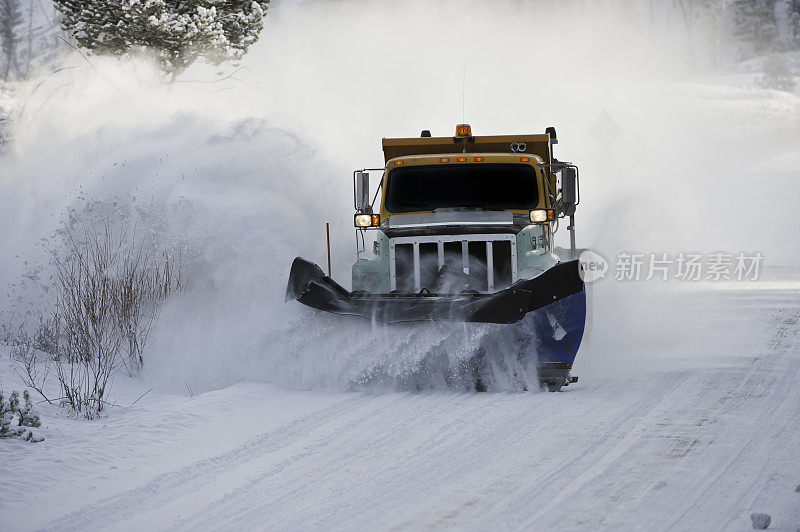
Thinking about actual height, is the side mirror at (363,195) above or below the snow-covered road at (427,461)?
above

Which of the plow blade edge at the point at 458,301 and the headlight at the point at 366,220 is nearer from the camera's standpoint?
the plow blade edge at the point at 458,301

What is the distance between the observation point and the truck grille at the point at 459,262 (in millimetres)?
9711

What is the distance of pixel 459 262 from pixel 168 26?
16.0m

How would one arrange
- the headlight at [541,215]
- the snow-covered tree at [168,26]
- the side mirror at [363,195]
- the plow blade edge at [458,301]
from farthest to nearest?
the snow-covered tree at [168,26]
the side mirror at [363,195]
the headlight at [541,215]
the plow blade edge at [458,301]

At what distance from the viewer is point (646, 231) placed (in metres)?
20.0

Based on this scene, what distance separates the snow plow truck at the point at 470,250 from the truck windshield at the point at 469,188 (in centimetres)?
1

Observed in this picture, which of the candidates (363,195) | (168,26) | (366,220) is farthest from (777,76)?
(366,220)

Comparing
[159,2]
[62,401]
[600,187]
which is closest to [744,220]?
[600,187]

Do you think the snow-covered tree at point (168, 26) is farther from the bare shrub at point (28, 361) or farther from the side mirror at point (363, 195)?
the side mirror at point (363, 195)

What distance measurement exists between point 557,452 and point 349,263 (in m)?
8.18

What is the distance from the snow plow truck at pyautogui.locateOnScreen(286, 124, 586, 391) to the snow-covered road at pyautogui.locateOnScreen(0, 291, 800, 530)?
2.35 ft

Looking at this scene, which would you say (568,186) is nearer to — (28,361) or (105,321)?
(105,321)

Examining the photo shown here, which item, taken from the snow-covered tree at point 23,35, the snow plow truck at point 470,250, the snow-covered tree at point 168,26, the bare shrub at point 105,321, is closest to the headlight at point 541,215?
the snow plow truck at point 470,250

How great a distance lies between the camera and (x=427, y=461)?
20.6 ft
